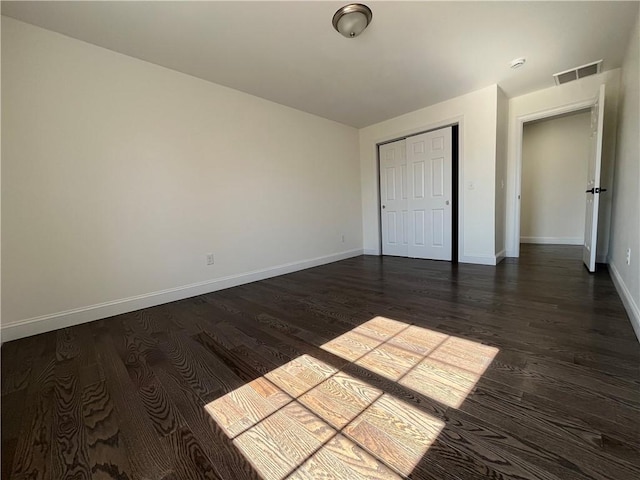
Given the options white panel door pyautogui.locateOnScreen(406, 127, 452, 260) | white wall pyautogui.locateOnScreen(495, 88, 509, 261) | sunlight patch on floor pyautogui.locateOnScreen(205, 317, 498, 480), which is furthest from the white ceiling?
sunlight patch on floor pyautogui.locateOnScreen(205, 317, 498, 480)

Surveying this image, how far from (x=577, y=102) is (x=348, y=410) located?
457 centimetres

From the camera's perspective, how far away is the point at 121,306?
2389 mm

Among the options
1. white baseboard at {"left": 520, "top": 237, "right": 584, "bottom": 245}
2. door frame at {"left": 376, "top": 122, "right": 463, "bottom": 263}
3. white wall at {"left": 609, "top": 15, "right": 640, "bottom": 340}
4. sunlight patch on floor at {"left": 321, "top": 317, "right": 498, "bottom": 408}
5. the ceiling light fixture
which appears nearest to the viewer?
sunlight patch on floor at {"left": 321, "top": 317, "right": 498, "bottom": 408}

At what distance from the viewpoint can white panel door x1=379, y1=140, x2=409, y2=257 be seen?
4411 mm

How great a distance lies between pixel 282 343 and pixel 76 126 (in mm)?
2423

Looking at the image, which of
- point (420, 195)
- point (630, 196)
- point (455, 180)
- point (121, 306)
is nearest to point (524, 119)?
point (455, 180)

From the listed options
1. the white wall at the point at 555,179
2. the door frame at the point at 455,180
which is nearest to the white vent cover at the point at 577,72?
the door frame at the point at 455,180

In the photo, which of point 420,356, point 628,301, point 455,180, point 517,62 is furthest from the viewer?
→ point 455,180

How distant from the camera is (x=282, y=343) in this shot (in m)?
1.73

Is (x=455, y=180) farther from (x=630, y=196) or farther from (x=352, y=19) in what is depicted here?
(x=352, y=19)

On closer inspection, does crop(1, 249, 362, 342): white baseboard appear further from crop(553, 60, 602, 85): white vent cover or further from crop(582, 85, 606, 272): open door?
crop(553, 60, 602, 85): white vent cover

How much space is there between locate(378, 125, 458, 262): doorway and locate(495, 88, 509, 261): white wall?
0.55 metres

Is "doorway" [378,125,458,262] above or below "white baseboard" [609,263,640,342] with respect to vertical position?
above

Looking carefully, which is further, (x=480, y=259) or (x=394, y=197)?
(x=394, y=197)
